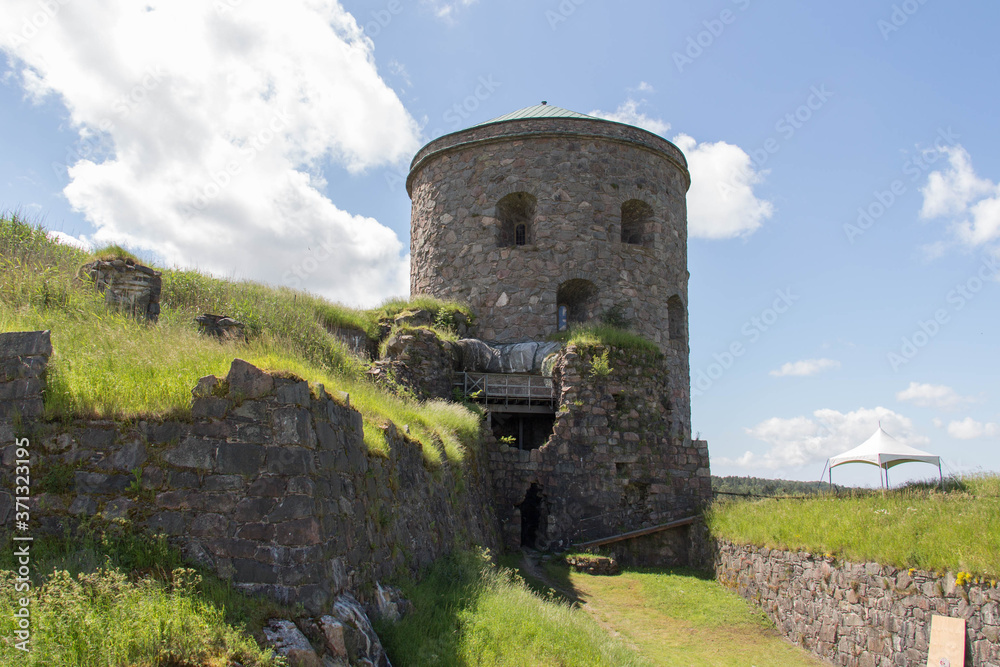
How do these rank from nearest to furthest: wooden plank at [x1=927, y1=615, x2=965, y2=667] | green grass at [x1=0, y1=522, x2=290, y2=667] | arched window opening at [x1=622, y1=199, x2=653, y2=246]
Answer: green grass at [x1=0, y1=522, x2=290, y2=667], wooden plank at [x1=927, y1=615, x2=965, y2=667], arched window opening at [x1=622, y1=199, x2=653, y2=246]

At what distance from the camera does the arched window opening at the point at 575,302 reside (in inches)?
683

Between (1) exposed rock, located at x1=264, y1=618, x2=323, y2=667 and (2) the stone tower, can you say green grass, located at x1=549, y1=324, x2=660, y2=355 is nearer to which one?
(2) the stone tower

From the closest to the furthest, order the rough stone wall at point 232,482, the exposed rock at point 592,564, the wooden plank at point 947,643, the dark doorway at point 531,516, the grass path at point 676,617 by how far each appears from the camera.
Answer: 1. the rough stone wall at point 232,482
2. the wooden plank at point 947,643
3. the grass path at point 676,617
4. the exposed rock at point 592,564
5. the dark doorway at point 531,516

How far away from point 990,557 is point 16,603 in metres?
9.46

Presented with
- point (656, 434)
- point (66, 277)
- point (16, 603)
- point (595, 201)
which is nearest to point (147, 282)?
point (66, 277)

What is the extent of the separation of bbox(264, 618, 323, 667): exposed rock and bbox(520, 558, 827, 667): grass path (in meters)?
5.26

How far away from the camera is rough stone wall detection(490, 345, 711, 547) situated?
530 inches

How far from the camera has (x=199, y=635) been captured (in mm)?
4316

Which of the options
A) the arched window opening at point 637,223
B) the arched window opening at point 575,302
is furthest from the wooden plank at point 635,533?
the arched window opening at point 637,223

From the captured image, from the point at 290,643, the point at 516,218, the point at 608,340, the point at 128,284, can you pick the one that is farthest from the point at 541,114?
the point at 290,643

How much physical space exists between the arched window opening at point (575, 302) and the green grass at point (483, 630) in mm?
9989

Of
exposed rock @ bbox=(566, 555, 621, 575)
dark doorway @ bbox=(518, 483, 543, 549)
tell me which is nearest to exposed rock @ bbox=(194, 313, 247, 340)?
dark doorway @ bbox=(518, 483, 543, 549)

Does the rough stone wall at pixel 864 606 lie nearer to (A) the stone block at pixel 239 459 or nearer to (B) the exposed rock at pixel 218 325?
(A) the stone block at pixel 239 459

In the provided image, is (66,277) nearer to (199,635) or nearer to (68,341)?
(68,341)
